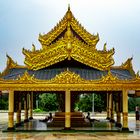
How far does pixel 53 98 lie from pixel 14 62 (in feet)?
86.1

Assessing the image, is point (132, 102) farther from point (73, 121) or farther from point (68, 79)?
point (68, 79)

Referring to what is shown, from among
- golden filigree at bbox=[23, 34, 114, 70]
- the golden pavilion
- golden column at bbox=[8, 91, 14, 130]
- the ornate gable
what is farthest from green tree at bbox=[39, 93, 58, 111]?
golden column at bbox=[8, 91, 14, 130]

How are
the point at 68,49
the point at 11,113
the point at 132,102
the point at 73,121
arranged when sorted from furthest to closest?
the point at 132,102 → the point at 73,121 → the point at 68,49 → the point at 11,113

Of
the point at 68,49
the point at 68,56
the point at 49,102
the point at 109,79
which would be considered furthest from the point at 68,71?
the point at 49,102

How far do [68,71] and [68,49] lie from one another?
1.40 m

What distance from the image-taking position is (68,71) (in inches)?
755

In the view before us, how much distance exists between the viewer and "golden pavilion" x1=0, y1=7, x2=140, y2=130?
19281 mm

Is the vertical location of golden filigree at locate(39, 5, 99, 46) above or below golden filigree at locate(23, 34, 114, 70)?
above

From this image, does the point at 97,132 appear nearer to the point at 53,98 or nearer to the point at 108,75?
the point at 108,75

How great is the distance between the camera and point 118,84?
1927 cm

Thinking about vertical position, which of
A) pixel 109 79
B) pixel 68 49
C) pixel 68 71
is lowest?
pixel 109 79

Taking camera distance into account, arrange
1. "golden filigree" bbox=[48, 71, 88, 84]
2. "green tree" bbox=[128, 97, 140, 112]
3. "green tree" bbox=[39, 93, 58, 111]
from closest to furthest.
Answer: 1. "golden filigree" bbox=[48, 71, 88, 84]
2. "green tree" bbox=[39, 93, 58, 111]
3. "green tree" bbox=[128, 97, 140, 112]

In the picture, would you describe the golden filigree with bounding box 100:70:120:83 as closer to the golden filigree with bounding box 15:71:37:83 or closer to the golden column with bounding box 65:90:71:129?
the golden column with bounding box 65:90:71:129

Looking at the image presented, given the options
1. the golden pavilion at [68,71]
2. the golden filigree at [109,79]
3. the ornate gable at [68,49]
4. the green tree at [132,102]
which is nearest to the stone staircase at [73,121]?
the golden pavilion at [68,71]
